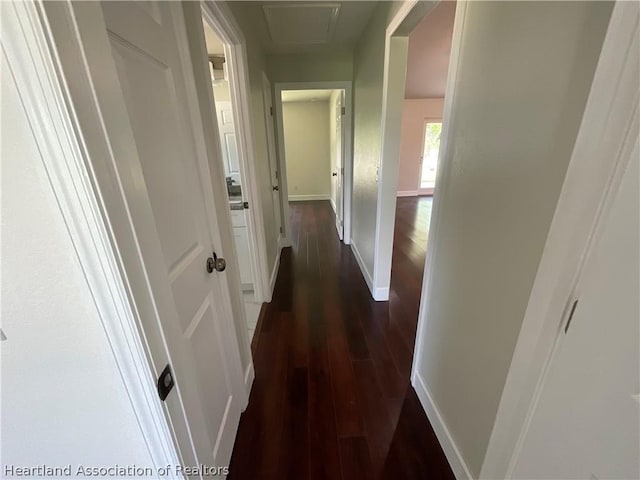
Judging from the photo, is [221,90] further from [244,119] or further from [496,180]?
[496,180]

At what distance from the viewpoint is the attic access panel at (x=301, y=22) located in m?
2.07

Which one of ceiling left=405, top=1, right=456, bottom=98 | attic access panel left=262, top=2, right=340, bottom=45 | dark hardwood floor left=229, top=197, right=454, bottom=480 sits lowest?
dark hardwood floor left=229, top=197, right=454, bottom=480

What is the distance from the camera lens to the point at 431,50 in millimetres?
3418

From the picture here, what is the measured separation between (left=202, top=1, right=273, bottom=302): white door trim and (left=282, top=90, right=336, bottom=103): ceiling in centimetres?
373

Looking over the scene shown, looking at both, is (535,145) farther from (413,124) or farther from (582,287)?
(413,124)

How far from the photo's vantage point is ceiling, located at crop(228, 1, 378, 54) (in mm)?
2018

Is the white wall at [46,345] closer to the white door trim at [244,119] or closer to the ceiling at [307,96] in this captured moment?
the white door trim at [244,119]

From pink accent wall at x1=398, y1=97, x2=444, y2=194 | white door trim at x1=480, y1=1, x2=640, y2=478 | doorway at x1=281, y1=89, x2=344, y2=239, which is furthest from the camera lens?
pink accent wall at x1=398, y1=97, x2=444, y2=194

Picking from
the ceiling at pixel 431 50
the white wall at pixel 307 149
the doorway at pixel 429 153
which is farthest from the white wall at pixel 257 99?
the doorway at pixel 429 153

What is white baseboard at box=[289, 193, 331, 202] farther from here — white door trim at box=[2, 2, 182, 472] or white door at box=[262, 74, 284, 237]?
white door trim at box=[2, 2, 182, 472]

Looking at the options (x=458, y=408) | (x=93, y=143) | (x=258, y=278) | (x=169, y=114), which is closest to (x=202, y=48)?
(x=169, y=114)

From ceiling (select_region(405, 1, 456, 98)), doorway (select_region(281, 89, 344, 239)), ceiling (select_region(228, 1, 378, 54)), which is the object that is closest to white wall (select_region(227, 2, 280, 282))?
ceiling (select_region(228, 1, 378, 54))

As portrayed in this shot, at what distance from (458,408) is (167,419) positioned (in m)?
1.16

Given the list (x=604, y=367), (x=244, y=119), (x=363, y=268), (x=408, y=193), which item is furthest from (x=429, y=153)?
(x=604, y=367)
